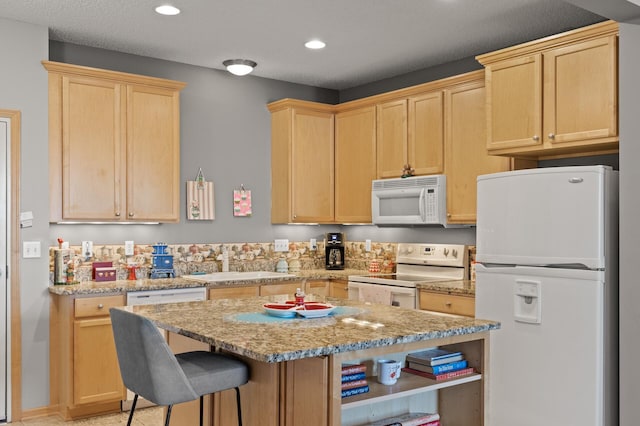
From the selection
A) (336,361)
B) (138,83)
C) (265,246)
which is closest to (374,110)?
(265,246)

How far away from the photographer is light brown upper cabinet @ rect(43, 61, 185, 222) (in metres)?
4.46

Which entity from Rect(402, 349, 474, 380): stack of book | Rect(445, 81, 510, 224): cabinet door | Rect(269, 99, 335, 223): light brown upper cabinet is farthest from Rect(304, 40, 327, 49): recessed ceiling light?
Rect(402, 349, 474, 380): stack of book

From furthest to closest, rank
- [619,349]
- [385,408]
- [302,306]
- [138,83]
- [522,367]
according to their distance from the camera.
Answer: [138,83]
[522,367]
[619,349]
[302,306]
[385,408]

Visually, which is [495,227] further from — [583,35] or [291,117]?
[291,117]

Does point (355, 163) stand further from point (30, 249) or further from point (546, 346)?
point (30, 249)

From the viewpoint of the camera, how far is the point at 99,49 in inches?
194

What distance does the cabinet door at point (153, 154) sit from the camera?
476cm

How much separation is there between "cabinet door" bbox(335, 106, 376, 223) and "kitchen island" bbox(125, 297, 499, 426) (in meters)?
2.52

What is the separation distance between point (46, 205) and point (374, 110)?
279 centimetres

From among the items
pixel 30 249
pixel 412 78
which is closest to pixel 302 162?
pixel 412 78

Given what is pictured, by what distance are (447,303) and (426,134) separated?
1.43m

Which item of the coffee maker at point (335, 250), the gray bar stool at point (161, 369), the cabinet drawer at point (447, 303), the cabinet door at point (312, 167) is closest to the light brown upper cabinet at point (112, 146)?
the cabinet door at point (312, 167)

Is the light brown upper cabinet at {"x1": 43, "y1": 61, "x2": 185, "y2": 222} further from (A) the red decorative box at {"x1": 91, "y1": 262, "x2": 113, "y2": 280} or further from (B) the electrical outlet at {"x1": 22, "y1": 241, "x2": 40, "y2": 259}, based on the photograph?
(A) the red decorative box at {"x1": 91, "y1": 262, "x2": 113, "y2": 280}

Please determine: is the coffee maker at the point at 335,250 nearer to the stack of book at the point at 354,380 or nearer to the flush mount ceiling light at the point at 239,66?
the flush mount ceiling light at the point at 239,66
